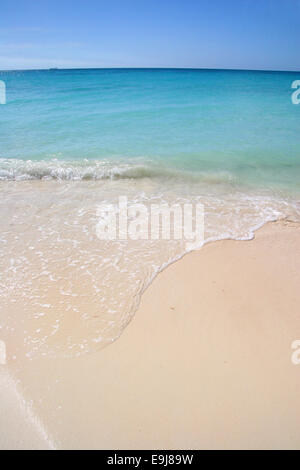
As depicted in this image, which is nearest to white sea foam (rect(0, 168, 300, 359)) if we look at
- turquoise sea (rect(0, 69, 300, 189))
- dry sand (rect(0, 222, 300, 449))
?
dry sand (rect(0, 222, 300, 449))

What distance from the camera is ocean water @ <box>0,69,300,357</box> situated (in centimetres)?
317

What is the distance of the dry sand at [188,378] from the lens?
212cm

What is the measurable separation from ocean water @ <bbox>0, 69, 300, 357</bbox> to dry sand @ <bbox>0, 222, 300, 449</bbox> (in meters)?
0.32

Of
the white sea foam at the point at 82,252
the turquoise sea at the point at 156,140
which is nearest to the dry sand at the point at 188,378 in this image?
the white sea foam at the point at 82,252

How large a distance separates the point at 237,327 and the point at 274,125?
13.8 meters

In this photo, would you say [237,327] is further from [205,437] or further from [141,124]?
[141,124]

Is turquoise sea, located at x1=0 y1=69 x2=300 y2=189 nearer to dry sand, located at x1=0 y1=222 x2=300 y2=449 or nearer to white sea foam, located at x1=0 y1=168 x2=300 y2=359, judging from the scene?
white sea foam, located at x1=0 y1=168 x2=300 y2=359

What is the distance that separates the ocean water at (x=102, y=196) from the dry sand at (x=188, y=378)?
32cm

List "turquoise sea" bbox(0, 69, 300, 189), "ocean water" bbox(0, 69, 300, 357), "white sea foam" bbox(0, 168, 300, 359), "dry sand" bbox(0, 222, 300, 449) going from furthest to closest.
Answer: "turquoise sea" bbox(0, 69, 300, 189) → "ocean water" bbox(0, 69, 300, 357) → "white sea foam" bbox(0, 168, 300, 359) → "dry sand" bbox(0, 222, 300, 449)

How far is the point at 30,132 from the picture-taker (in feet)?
38.5

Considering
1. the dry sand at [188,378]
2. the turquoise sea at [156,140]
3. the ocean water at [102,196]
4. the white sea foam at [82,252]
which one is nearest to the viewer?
the dry sand at [188,378]

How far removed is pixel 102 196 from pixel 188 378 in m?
4.75

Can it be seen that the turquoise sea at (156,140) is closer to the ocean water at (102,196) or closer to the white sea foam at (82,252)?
the ocean water at (102,196)

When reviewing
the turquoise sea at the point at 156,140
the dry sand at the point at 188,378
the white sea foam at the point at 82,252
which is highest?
the turquoise sea at the point at 156,140
